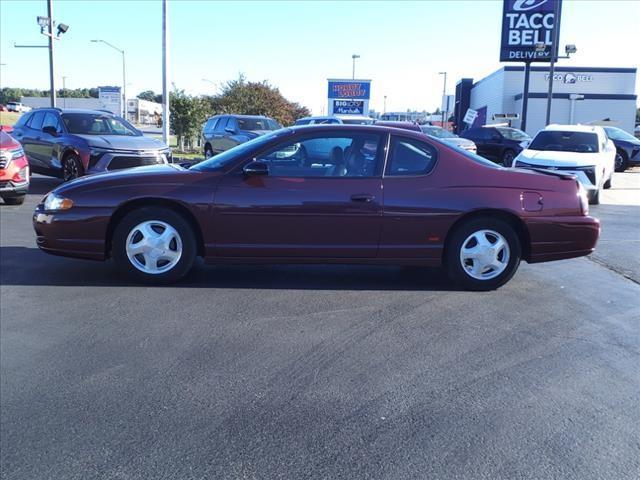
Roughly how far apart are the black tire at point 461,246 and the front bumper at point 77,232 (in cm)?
325

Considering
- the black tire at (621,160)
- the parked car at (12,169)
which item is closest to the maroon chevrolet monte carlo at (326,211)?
the parked car at (12,169)

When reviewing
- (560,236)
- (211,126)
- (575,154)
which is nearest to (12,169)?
(560,236)

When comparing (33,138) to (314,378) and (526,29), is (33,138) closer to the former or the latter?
(314,378)

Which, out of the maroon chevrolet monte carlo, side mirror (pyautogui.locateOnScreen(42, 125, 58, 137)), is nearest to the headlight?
the maroon chevrolet monte carlo

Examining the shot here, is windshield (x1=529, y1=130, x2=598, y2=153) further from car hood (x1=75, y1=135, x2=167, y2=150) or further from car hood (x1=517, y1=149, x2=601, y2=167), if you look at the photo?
car hood (x1=75, y1=135, x2=167, y2=150)

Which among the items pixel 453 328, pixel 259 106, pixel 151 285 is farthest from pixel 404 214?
pixel 259 106

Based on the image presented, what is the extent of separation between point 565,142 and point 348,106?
1092 inches

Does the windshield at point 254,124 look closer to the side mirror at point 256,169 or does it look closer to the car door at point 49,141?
the car door at point 49,141

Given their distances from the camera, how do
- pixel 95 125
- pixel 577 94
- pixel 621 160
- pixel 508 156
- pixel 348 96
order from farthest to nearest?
pixel 348 96 → pixel 577 94 → pixel 508 156 → pixel 621 160 → pixel 95 125

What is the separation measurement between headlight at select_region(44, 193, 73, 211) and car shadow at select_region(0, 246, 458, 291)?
725mm

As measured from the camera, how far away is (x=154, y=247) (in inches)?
232

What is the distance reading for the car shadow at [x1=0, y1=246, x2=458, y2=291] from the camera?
6.13 m

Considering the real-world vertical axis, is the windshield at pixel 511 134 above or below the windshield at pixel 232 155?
above

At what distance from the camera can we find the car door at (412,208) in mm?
5914
